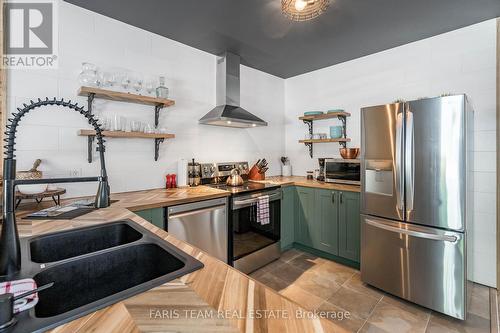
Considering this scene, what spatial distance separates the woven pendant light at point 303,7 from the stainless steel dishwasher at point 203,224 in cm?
169

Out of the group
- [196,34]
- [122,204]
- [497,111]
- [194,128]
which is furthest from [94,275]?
[497,111]

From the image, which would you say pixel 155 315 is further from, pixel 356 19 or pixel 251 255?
pixel 356 19

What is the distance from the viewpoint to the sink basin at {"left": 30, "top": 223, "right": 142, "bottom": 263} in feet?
3.33

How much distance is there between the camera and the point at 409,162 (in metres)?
1.99

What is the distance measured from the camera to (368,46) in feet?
9.21

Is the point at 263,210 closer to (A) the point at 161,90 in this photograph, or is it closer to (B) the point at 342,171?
(B) the point at 342,171

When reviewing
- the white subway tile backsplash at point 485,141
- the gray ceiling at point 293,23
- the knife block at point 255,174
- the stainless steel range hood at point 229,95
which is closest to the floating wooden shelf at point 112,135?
the stainless steel range hood at point 229,95

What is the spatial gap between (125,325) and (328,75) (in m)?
3.65

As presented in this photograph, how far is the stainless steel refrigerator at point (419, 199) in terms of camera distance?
1795 millimetres

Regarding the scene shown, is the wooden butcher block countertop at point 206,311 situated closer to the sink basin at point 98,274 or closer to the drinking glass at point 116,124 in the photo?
the sink basin at point 98,274

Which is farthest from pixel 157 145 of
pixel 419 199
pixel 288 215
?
pixel 419 199

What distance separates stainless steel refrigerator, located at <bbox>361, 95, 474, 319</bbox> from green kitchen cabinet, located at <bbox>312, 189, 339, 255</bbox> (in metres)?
0.46

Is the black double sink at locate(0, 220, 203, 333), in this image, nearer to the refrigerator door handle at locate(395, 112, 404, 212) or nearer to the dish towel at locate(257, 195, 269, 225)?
the dish towel at locate(257, 195, 269, 225)

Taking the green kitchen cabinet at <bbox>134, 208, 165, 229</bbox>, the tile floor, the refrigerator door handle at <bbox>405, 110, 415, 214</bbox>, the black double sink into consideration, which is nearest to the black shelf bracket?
the green kitchen cabinet at <bbox>134, 208, 165, 229</bbox>
